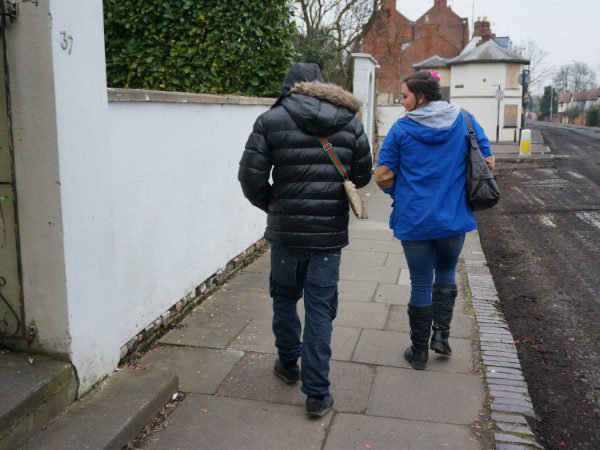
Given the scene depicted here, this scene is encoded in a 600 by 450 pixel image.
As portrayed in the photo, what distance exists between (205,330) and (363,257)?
3020 mm

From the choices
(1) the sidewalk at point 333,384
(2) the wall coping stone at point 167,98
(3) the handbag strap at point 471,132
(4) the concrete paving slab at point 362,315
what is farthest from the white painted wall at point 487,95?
(3) the handbag strap at point 471,132

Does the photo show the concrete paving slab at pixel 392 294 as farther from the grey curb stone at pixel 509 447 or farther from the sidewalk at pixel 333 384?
the grey curb stone at pixel 509 447

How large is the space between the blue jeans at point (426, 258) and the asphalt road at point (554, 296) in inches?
39.9

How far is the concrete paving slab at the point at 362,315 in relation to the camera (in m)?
5.25

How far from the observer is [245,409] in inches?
148

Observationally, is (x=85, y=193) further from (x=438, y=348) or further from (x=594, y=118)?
(x=594, y=118)

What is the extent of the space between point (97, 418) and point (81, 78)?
1820 millimetres

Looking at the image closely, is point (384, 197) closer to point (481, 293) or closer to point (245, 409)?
point (481, 293)

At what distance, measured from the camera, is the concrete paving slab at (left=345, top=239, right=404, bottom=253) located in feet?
26.3

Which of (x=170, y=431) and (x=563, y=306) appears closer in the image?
(x=170, y=431)

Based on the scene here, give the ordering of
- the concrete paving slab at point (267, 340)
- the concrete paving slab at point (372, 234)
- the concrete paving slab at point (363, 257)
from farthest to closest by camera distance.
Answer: the concrete paving slab at point (372, 234) < the concrete paving slab at point (363, 257) < the concrete paving slab at point (267, 340)

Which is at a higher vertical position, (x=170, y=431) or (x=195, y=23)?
(x=195, y=23)

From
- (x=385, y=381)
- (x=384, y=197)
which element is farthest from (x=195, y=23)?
(x=384, y=197)

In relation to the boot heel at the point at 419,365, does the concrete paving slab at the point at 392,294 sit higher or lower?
lower
